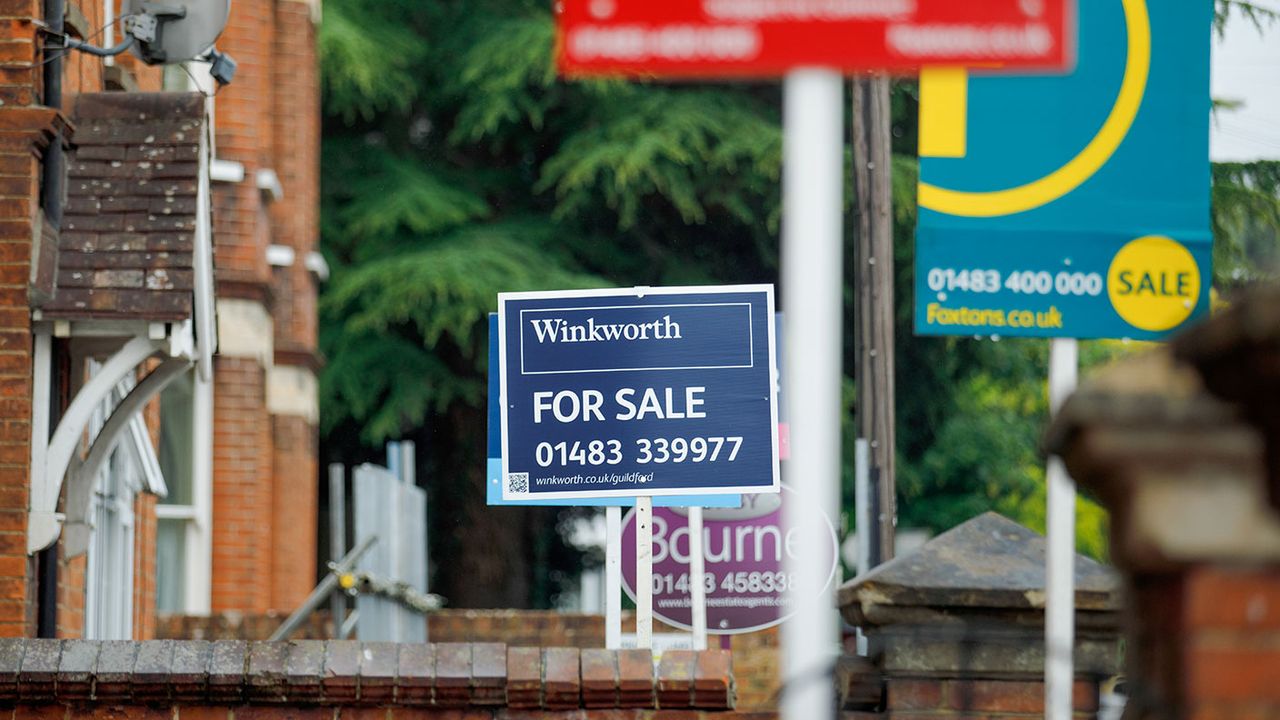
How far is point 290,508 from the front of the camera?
1895cm

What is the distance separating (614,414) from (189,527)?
955cm

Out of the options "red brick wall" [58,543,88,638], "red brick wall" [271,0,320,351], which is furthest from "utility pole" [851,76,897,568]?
"red brick wall" [271,0,320,351]

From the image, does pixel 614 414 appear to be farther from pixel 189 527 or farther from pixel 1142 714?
pixel 189 527

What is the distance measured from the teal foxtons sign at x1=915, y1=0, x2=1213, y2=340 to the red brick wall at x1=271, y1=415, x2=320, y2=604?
13813mm

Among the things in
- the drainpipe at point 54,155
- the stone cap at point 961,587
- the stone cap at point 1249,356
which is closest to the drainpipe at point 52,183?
the drainpipe at point 54,155

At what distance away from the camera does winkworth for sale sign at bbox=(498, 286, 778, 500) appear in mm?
8195

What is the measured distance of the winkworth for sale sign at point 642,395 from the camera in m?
8.20

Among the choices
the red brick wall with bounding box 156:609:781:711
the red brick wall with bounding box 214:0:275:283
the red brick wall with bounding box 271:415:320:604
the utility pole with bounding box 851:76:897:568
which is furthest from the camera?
the red brick wall with bounding box 271:415:320:604

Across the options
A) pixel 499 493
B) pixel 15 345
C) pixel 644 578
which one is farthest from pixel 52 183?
pixel 644 578

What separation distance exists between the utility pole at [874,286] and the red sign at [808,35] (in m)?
10.3

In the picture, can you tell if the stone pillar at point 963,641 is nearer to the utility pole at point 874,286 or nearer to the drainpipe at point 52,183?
the drainpipe at point 52,183

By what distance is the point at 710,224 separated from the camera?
26.5m

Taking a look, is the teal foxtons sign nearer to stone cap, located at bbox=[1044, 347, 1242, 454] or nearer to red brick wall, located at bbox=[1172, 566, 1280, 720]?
stone cap, located at bbox=[1044, 347, 1242, 454]

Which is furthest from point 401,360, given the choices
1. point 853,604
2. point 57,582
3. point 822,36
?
point 822,36
